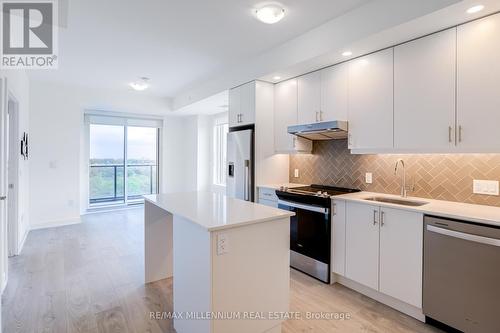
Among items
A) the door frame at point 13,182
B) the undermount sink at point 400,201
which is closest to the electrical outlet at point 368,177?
the undermount sink at point 400,201

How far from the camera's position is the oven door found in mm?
2873

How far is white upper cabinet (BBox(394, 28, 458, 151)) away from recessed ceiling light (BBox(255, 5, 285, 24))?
1150 millimetres

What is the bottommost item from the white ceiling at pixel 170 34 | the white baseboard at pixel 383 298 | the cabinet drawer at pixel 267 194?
the white baseboard at pixel 383 298

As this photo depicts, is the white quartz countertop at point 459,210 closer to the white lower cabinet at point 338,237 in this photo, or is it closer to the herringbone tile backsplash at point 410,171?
the herringbone tile backsplash at point 410,171

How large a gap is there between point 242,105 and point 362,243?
8.01 ft

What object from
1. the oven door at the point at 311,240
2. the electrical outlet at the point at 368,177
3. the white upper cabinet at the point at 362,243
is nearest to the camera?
the white upper cabinet at the point at 362,243

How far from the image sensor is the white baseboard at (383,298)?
225 cm

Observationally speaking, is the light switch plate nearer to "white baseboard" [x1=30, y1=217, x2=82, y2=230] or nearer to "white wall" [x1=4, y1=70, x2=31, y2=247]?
"white wall" [x1=4, y1=70, x2=31, y2=247]

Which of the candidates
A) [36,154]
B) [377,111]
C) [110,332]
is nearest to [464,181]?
[377,111]

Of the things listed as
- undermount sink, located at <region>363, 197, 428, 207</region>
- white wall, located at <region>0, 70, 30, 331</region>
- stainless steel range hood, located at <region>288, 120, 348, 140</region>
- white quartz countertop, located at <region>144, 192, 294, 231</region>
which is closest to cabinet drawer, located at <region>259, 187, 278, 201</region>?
stainless steel range hood, located at <region>288, 120, 348, 140</region>

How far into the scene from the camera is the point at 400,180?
2812mm

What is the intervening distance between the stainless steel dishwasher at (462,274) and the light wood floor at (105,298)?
27 centimetres

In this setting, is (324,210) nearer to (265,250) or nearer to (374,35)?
(265,250)

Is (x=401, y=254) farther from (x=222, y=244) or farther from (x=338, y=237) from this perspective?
(x=222, y=244)
